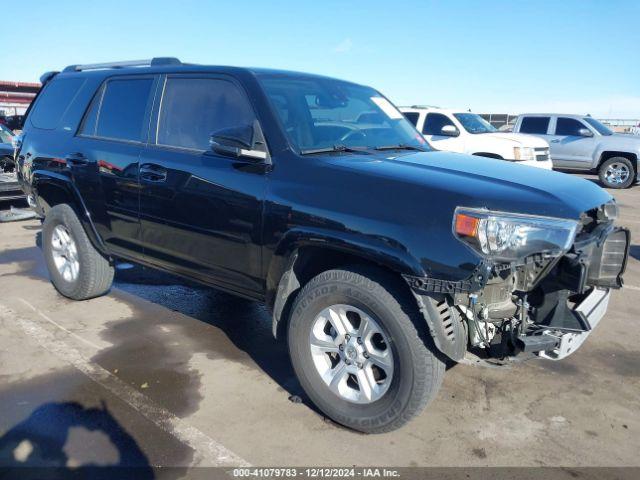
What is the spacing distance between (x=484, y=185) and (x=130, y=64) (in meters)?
3.35

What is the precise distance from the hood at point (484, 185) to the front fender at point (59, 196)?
2562 millimetres

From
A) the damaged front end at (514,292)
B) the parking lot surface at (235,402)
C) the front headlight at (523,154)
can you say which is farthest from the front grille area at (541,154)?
the damaged front end at (514,292)

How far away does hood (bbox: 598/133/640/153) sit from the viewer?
14.0 m

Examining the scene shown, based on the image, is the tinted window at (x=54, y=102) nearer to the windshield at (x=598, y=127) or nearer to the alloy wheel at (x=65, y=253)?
the alloy wheel at (x=65, y=253)

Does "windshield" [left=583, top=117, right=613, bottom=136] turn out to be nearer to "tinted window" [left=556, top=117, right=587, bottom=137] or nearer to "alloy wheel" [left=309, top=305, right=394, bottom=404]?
"tinted window" [left=556, top=117, right=587, bottom=137]

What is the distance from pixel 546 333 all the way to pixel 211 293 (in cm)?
355

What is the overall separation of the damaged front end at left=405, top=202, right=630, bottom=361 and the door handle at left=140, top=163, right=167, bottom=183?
2.01 m

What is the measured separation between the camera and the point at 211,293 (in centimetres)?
545

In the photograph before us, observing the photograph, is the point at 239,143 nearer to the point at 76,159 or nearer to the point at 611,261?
the point at 76,159

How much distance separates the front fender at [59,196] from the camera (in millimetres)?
4652

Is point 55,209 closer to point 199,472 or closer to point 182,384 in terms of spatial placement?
point 182,384

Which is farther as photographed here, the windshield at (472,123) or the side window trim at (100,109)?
the windshield at (472,123)

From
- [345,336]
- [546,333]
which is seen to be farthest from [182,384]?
[546,333]

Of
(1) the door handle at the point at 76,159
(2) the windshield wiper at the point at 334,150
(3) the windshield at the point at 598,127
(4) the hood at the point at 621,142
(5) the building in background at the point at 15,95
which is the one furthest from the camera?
(5) the building in background at the point at 15,95
